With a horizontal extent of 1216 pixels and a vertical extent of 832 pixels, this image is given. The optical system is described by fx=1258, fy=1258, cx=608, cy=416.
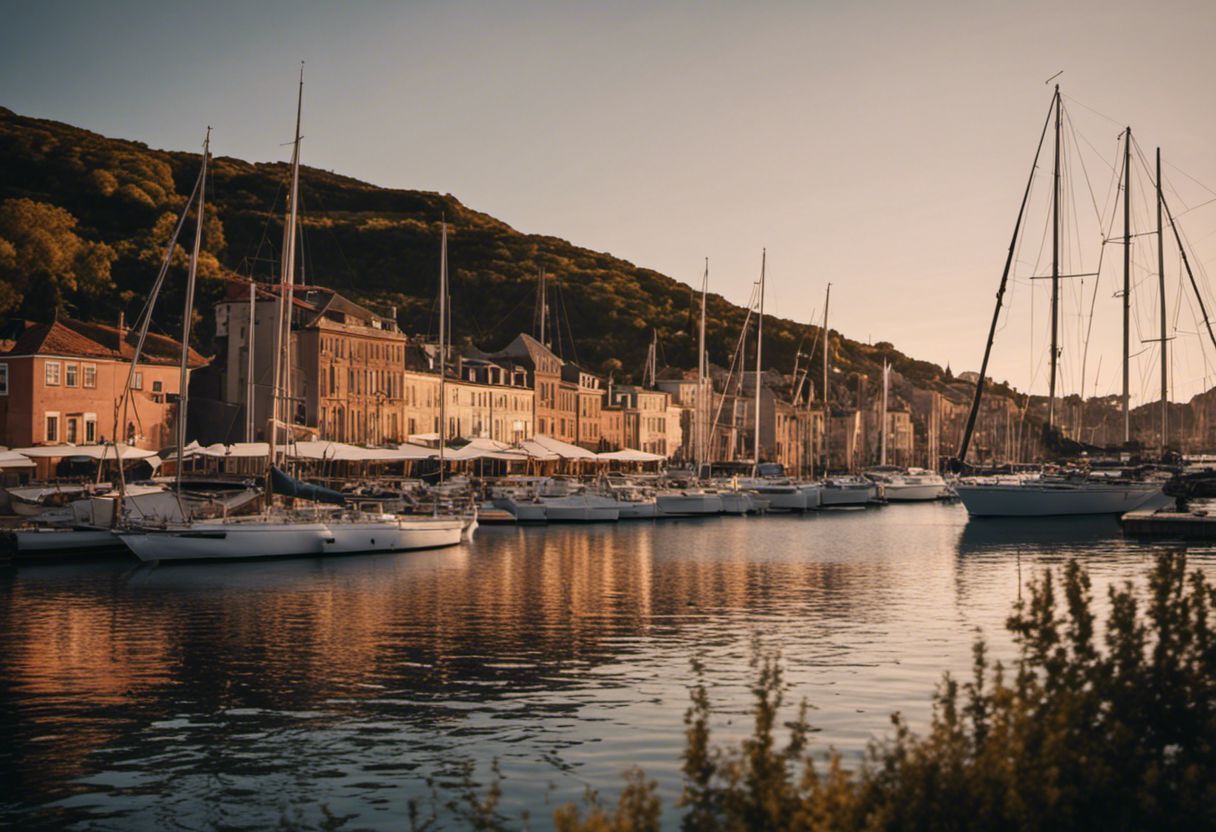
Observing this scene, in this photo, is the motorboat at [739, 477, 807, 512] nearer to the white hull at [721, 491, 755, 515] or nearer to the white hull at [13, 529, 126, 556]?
the white hull at [721, 491, 755, 515]

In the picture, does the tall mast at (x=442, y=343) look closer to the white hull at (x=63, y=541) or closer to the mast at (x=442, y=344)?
the mast at (x=442, y=344)

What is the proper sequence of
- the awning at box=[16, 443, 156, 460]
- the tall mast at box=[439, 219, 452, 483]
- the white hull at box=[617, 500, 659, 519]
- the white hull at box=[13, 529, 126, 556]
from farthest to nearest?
the white hull at box=[617, 500, 659, 519] → the tall mast at box=[439, 219, 452, 483] → the awning at box=[16, 443, 156, 460] → the white hull at box=[13, 529, 126, 556]

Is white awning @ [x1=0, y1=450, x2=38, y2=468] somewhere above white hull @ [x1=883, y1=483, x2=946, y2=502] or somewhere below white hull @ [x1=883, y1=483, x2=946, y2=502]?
above

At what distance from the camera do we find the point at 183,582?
1790 inches

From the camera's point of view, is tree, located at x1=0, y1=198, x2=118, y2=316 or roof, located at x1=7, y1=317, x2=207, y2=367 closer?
roof, located at x1=7, y1=317, x2=207, y2=367

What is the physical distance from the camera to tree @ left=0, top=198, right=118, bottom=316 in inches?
4894

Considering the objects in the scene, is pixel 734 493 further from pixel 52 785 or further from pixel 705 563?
pixel 52 785

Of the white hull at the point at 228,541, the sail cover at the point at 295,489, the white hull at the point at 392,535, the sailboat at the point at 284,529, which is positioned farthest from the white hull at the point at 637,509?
the white hull at the point at 228,541

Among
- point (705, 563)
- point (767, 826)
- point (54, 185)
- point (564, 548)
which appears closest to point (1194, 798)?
point (767, 826)

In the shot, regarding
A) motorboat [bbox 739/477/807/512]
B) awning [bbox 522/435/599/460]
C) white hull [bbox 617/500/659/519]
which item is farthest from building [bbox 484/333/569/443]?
white hull [bbox 617/500/659/519]

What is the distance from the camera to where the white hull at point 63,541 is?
51406 millimetres

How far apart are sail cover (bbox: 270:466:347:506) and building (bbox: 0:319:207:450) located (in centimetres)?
2730

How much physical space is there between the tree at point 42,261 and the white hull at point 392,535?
7625 cm

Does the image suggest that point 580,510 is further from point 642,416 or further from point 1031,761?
point 642,416
